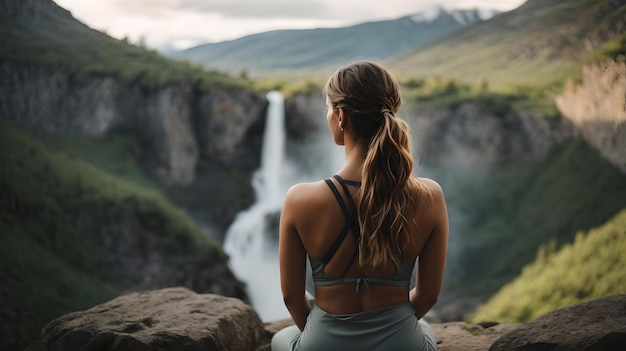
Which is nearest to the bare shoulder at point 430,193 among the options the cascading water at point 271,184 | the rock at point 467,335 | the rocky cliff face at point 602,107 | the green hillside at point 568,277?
the rock at point 467,335

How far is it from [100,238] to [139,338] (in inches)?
435

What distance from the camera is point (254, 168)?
80.2 feet

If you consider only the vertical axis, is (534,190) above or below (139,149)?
below

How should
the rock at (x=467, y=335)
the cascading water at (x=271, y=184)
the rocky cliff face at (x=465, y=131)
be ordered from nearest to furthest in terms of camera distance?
the rock at (x=467, y=335) < the cascading water at (x=271, y=184) < the rocky cliff face at (x=465, y=131)

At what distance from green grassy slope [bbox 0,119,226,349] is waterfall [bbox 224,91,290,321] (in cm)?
372

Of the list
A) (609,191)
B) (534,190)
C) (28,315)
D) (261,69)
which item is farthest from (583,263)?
(261,69)

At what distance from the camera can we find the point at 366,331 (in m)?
3.03

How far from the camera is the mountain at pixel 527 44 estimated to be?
11008 mm

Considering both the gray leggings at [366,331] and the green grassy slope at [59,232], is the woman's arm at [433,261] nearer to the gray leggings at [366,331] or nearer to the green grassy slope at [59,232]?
the gray leggings at [366,331]

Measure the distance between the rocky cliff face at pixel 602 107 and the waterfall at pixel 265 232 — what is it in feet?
36.9

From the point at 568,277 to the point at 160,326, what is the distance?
1134 centimetres

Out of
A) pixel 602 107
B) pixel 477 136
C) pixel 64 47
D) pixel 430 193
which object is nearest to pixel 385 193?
pixel 430 193

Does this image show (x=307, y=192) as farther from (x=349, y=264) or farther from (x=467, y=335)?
(x=467, y=335)

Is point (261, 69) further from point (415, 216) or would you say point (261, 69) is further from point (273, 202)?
point (415, 216)
